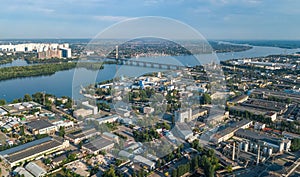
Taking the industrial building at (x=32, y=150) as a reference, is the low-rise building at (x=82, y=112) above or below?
above

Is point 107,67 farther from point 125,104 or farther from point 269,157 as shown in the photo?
point 269,157

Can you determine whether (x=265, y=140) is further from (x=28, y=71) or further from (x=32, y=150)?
(x=28, y=71)

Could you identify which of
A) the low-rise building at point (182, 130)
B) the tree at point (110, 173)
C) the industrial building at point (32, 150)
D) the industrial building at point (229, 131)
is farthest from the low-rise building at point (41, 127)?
the industrial building at point (229, 131)

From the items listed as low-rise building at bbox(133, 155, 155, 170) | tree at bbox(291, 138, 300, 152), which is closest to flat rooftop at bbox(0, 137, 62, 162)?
low-rise building at bbox(133, 155, 155, 170)

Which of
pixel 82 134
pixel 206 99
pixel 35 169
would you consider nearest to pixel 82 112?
pixel 82 134

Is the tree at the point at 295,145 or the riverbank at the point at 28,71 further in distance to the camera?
the riverbank at the point at 28,71

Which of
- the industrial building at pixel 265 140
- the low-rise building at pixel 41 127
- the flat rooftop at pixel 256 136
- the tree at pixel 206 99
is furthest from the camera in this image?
the tree at pixel 206 99

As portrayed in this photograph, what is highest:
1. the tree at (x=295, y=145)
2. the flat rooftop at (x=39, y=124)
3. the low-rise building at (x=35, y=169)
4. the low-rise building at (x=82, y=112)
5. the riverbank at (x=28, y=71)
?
the riverbank at (x=28, y=71)

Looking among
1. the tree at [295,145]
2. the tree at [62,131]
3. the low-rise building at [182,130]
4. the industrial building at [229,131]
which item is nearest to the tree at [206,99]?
the industrial building at [229,131]

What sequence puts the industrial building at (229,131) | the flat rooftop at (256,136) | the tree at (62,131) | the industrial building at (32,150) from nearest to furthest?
the industrial building at (32,150)
the flat rooftop at (256,136)
the industrial building at (229,131)
the tree at (62,131)

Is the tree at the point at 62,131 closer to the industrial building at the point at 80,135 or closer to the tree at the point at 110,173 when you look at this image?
the industrial building at the point at 80,135
